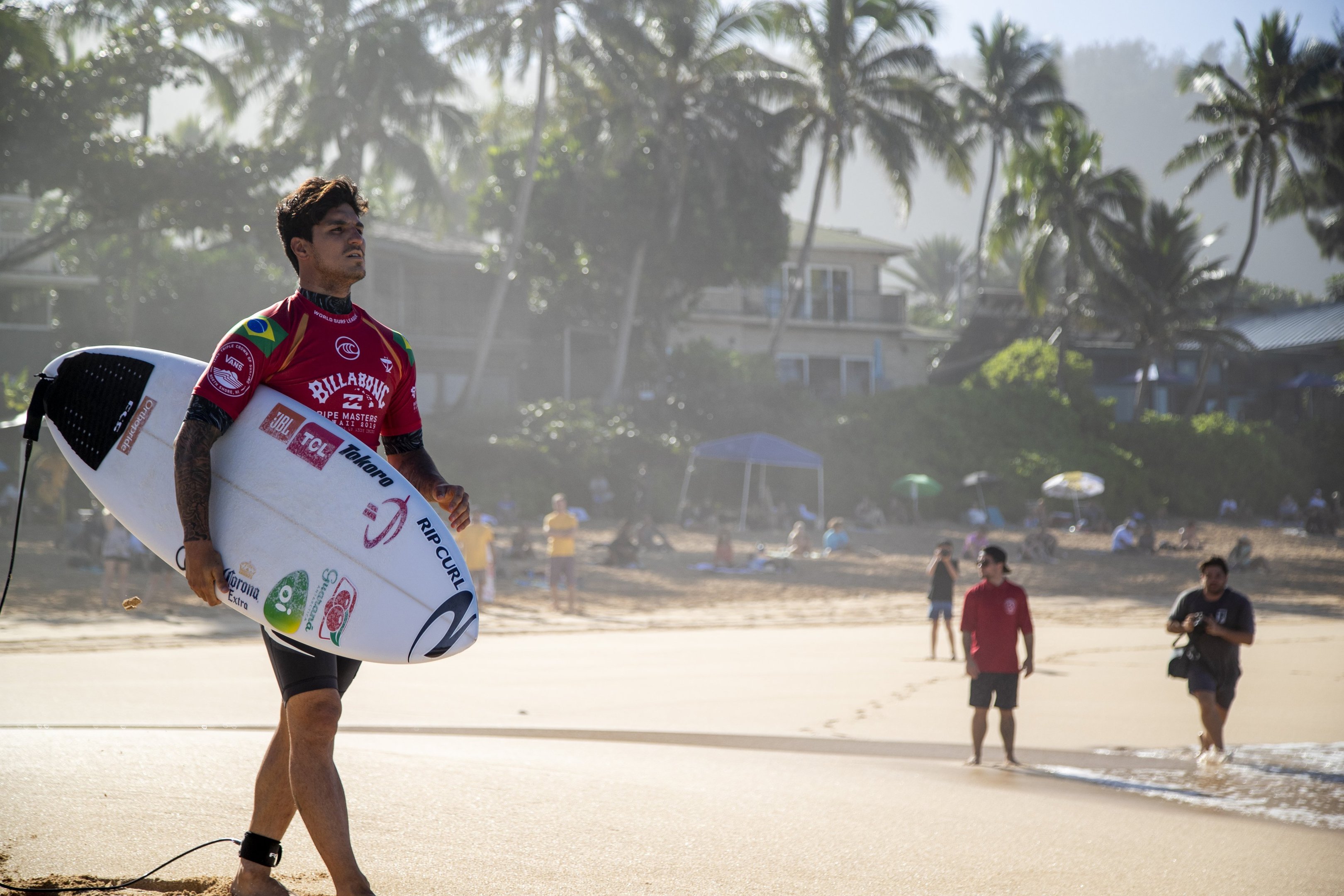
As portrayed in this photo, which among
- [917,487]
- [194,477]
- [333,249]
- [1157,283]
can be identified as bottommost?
[917,487]

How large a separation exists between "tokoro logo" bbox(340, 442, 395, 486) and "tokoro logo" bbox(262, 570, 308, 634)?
32cm

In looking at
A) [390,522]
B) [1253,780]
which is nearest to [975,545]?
[1253,780]

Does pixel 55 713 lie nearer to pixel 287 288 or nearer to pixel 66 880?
pixel 66 880

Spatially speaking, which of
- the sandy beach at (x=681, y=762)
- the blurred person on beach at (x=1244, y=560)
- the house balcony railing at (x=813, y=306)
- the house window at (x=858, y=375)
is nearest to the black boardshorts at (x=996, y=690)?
the sandy beach at (x=681, y=762)

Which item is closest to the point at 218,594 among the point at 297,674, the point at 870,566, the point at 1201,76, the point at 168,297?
the point at 297,674

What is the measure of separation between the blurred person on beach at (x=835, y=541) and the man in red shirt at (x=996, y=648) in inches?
619

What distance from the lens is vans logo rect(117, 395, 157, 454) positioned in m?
3.02

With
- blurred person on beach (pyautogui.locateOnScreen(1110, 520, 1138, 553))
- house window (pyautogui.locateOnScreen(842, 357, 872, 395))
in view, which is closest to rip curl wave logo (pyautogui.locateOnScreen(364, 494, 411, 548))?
blurred person on beach (pyautogui.locateOnScreen(1110, 520, 1138, 553))

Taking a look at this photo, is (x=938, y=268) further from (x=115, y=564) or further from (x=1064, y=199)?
(x=115, y=564)

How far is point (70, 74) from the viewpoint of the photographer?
22.5m

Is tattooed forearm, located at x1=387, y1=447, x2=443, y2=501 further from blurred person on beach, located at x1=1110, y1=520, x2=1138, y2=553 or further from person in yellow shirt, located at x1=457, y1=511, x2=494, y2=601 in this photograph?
blurred person on beach, located at x1=1110, y1=520, x2=1138, y2=553

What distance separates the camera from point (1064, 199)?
1412 inches

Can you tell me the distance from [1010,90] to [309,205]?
40.7 meters

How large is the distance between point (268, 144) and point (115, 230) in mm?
5221
